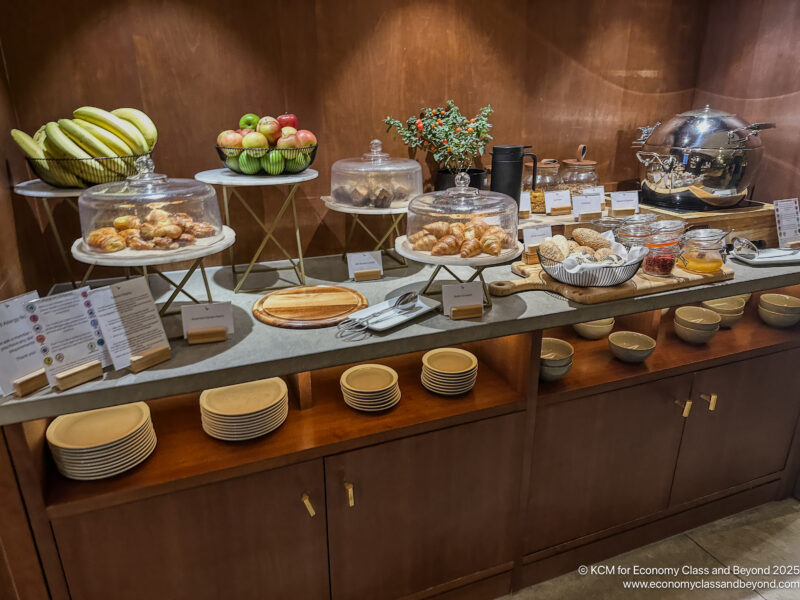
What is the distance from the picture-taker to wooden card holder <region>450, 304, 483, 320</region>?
1536mm

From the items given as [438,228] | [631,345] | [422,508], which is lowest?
[422,508]

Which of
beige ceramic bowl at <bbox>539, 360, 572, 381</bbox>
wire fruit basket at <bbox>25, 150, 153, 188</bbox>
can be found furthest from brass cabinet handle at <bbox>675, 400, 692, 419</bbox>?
wire fruit basket at <bbox>25, 150, 153, 188</bbox>

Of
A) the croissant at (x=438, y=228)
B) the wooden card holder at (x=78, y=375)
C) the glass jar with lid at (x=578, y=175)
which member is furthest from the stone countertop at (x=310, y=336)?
the glass jar with lid at (x=578, y=175)

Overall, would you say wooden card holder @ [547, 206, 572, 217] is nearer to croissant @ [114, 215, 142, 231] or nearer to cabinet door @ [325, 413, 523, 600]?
cabinet door @ [325, 413, 523, 600]

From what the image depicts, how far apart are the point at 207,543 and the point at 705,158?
2152 millimetres

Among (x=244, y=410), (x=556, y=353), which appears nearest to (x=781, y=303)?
(x=556, y=353)

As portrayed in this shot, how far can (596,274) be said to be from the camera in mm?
1651

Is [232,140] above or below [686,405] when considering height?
above

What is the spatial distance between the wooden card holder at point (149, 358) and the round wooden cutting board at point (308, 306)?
29 cm

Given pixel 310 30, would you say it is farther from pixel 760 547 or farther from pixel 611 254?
pixel 760 547

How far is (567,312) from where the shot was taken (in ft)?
5.24

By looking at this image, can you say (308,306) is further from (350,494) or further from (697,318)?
(697,318)

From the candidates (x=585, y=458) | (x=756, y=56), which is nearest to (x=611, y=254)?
(x=585, y=458)

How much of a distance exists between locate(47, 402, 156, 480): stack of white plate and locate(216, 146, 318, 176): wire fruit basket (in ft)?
2.37
